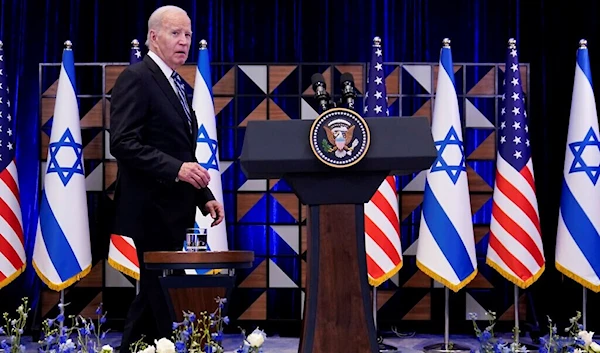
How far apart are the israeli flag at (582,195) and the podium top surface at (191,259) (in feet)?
9.75

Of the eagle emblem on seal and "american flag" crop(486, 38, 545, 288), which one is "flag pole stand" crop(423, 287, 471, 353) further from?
the eagle emblem on seal

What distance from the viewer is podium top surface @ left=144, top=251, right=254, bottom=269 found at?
8.81 ft

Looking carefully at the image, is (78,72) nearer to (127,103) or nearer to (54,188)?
(54,188)

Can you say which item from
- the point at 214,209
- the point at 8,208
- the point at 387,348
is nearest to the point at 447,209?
the point at 387,348

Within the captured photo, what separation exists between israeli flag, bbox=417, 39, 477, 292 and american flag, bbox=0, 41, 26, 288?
2.55 metres

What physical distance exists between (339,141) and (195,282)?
0.69 metres

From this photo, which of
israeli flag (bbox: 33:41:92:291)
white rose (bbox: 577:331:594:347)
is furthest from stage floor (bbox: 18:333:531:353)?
white rose (bbox: 577:331:594:347)

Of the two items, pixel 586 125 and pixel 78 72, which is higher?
pixel 78 72

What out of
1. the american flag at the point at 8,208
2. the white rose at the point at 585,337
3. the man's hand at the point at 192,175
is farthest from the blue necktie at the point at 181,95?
the american flag at the point at 8,208

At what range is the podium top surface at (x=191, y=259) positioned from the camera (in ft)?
8.81

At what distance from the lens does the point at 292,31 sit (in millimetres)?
6008

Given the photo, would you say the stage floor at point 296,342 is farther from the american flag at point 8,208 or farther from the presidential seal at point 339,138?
the presidential seal at point 339,138

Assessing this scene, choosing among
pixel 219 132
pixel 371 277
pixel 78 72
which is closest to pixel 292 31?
pixel 219 132

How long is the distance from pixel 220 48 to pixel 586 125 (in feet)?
8.57
